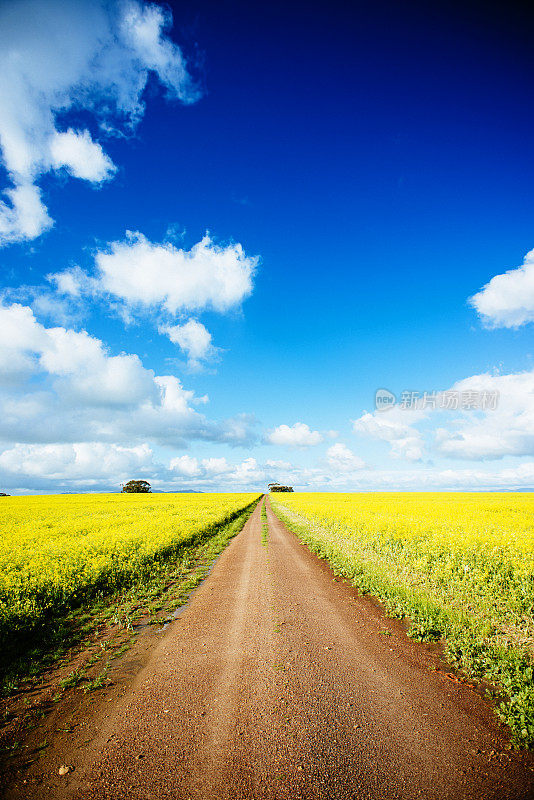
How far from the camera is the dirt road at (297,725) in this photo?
12.6ft

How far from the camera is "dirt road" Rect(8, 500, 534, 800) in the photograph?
383 cm

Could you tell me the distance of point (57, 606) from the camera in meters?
9.12

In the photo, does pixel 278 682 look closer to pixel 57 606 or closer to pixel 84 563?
pixel 57 606

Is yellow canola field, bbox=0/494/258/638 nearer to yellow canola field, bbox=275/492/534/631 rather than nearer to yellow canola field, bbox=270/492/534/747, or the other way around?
yellow canola field, bbox=270/492/534/747

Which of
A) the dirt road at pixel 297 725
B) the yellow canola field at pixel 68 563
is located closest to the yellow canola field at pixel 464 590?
the dirt road at pixel 297 725

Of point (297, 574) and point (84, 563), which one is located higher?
point (84, 563)

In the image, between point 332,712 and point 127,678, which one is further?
point 127,678

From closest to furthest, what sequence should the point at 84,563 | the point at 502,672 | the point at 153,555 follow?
the point at 502,672 < the point at 84,563 < the point at 153,555

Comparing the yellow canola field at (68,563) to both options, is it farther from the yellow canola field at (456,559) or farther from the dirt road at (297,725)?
the yellow canola field at (456,559)

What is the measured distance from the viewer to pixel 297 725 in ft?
15.6

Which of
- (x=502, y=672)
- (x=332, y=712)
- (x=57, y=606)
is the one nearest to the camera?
(x=332, y=712)

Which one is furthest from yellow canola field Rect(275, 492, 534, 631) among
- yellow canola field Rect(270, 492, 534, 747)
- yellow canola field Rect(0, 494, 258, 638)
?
yellow canola field Rect(0, 494, 258, 638)

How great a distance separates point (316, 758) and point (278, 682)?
5.83 ft

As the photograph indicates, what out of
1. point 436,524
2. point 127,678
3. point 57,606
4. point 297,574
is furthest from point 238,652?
point 436,524
